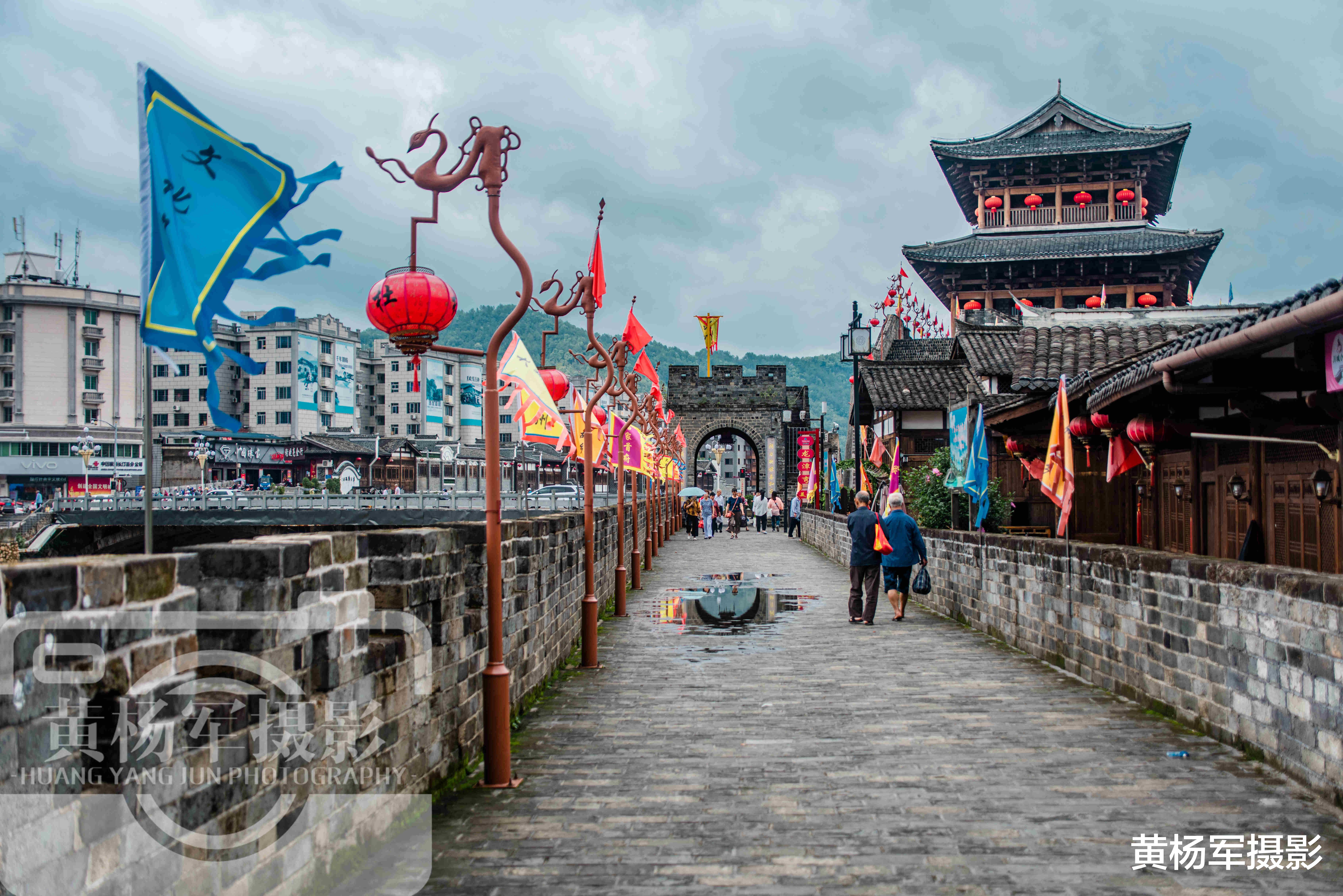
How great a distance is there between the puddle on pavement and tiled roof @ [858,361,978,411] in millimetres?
10532

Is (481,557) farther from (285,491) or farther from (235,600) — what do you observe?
(285,491)

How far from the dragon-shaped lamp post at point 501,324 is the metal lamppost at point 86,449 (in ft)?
186

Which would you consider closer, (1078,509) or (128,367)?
(1078,509)

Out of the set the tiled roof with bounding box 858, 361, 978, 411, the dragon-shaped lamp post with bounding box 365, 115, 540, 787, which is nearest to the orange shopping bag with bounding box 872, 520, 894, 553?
the dragon-shaped lamp post with bounding box 365, 115, 540, 787

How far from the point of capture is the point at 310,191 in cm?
490

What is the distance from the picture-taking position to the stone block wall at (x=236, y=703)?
2695 millimetres

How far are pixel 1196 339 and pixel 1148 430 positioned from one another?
11.8ft

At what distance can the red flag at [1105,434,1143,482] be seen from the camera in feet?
43.8

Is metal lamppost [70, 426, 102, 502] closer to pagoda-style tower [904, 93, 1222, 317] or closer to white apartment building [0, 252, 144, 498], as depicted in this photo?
white apartment building [0, 252, 144, 498]

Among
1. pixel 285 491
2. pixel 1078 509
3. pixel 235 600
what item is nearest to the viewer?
pixel 235 600

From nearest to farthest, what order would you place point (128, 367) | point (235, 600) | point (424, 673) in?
point (235, 600), point (424, 673), point (128, 367)

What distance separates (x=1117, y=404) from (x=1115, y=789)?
7.35m

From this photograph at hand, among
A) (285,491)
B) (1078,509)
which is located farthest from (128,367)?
(1078,509)

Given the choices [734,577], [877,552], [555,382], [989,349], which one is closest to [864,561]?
[877,552]
